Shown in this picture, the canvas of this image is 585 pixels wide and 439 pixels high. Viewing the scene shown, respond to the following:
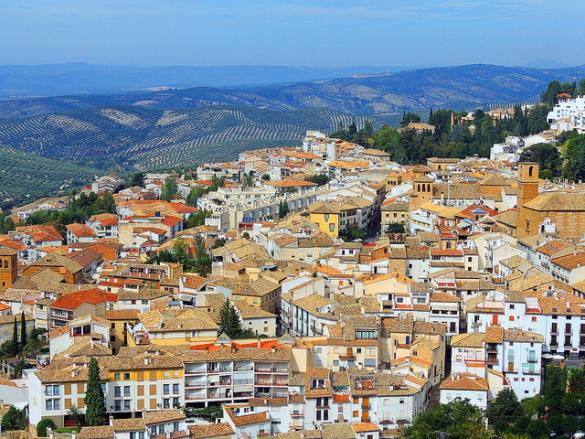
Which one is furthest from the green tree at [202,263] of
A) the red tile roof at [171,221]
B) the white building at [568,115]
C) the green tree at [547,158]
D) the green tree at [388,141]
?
the white building at [568,115]

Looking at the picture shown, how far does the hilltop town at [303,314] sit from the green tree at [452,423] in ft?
0.59

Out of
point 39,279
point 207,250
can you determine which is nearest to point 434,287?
point 207,250

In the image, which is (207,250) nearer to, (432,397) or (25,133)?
(432,397)

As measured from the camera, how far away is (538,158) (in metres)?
50.5

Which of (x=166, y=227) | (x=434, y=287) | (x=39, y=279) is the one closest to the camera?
(x=434, y=287)

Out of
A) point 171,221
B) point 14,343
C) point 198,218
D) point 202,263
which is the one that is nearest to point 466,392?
point 14,343

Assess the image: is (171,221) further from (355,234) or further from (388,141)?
(388,141)

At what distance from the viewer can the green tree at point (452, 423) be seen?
71.7 feet

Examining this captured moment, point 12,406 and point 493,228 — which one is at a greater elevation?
point 493,228

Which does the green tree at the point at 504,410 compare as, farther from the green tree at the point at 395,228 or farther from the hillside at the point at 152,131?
the hillside at the point at 152,131

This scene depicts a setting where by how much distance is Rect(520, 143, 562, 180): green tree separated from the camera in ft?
164

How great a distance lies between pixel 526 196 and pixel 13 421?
65.8 feet

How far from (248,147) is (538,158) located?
215 feet

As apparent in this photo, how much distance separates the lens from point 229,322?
1069 inches
